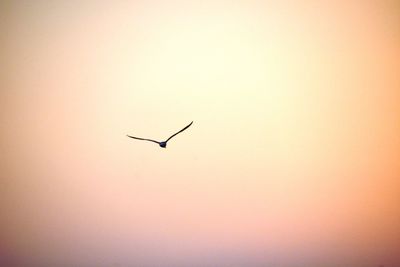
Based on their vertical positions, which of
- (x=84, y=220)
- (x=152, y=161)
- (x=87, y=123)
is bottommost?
(x=84, y=220)

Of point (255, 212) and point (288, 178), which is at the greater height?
point (288, 178)

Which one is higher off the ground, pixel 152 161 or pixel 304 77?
pixel 304 77

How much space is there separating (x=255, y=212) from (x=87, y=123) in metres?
0.90

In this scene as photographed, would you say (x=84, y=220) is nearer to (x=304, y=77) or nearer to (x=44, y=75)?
(x=44, y=75)

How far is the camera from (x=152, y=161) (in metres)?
1.07

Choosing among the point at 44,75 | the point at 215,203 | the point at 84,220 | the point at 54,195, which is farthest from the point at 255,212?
the point at 44,75

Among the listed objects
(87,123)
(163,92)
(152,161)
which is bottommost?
(152,161)

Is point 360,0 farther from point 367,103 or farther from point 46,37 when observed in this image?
point 46,37

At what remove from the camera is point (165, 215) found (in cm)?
112

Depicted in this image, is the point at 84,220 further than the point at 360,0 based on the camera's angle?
Yes

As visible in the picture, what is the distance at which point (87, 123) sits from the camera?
1.05 meters

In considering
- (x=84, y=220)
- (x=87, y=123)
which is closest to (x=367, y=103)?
(x=87, y=123)

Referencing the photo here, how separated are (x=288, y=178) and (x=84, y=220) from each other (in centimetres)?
101

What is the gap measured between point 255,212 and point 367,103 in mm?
712
